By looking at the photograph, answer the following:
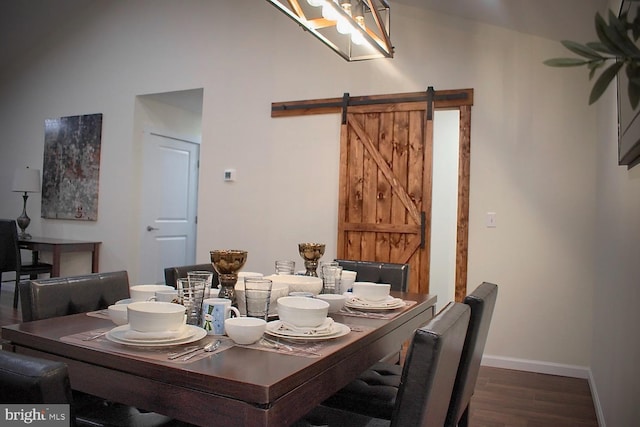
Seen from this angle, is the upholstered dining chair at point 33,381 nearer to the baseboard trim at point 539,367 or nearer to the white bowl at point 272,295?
the white bowl at point 272,295

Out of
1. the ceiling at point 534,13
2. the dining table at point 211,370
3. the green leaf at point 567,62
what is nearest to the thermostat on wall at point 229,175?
the ceiling at point 534,13

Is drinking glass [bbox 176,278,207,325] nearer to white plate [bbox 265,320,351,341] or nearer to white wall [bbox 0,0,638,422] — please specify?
white plate [bbox 265,320,351,341]

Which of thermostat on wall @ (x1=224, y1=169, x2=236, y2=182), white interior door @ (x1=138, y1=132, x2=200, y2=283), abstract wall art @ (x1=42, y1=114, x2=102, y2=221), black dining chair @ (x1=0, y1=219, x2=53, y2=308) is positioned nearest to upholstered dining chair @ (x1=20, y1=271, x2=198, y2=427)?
thermostat on wall @ (x1=224, y1=169, x2=236, y2=182)

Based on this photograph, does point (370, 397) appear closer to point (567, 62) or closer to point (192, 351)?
point (192, 351)

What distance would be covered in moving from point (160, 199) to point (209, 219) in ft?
3.73

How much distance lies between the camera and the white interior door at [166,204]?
5.44 meters

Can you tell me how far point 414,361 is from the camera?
108cm

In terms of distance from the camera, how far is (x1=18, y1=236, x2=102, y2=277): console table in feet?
16.4

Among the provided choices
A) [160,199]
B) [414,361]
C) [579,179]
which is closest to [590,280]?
[579,179]

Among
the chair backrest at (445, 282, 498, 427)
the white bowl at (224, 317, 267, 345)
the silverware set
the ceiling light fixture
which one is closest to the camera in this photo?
the silverware set

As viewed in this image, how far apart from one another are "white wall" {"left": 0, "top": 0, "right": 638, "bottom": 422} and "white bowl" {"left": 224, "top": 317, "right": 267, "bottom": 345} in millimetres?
1376

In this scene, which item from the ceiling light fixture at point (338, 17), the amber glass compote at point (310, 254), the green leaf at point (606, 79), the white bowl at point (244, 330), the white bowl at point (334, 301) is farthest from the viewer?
the ceiling light fixture at point (338, 17)

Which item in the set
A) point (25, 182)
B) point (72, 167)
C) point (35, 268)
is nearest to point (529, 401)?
point (35, 268)

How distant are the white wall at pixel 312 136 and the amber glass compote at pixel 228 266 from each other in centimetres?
144
